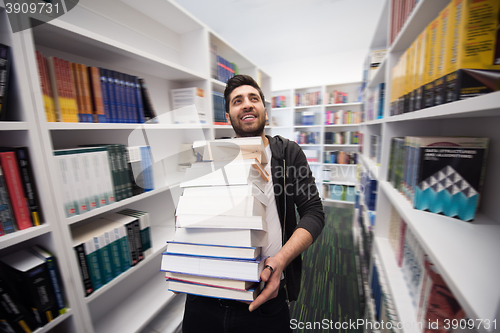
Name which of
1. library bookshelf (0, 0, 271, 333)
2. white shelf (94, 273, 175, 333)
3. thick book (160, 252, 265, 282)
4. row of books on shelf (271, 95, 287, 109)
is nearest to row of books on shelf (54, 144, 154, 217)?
library bookshelf (0, 0, 271, 333)

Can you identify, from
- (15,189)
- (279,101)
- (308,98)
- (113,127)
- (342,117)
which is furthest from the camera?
(279,101)

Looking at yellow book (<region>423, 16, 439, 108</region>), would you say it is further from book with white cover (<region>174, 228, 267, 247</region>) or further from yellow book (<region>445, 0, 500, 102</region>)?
book with white cover (<region>174, 228, 267, 247</region>)

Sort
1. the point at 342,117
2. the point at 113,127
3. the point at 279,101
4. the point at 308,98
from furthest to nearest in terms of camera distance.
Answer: the point at 279,101 → the point at 308,98 → the point at 342,117 → the point at 113,127

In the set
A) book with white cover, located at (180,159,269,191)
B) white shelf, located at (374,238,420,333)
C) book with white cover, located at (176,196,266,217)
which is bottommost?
white shelf, located at (374,238,420,333)

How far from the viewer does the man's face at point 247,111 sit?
1054mm

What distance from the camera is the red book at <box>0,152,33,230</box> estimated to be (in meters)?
0.67

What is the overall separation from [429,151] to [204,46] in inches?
67.0

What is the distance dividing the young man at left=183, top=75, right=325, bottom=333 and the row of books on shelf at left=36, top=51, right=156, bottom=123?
569 mm

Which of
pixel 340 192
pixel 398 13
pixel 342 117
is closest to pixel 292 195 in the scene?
pixel 398 13

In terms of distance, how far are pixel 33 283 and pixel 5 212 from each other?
295mm

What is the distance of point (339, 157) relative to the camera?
3.97m

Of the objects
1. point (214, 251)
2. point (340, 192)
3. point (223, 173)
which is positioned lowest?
point (340, 192)

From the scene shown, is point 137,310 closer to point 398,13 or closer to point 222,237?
point 222,237

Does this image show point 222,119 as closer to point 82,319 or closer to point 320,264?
point 82,319
